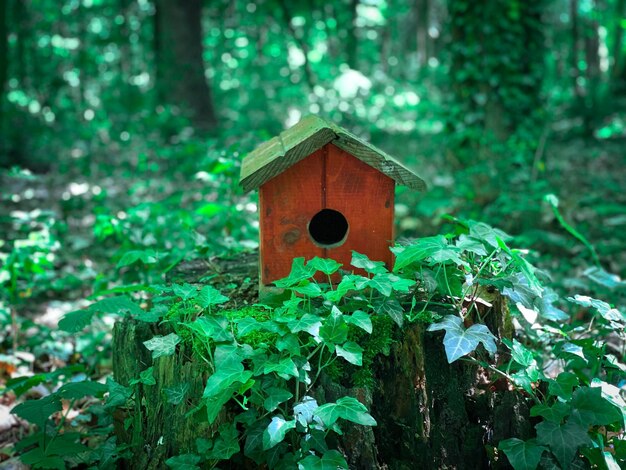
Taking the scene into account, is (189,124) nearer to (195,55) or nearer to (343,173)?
(195,55)

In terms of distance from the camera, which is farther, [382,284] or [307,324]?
[382,284]

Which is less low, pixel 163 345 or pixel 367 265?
pixel 367 265

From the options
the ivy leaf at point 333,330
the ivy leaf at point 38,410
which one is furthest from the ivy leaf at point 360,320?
the ivy leaf at point 38,410

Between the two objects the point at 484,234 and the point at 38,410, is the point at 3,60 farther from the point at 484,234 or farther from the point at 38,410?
the point at 484,234

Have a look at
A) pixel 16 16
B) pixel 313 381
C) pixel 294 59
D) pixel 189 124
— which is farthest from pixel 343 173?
pixel 294 59

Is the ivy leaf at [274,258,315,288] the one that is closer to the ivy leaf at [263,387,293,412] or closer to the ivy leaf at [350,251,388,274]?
the ivy leaf at [350,251,388,274]

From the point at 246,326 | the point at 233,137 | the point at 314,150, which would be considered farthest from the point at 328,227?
the point at 233,137

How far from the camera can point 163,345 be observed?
228 cm

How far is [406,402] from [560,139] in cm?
916

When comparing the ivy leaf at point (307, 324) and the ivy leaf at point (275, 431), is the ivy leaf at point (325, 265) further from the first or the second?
the ivy leaf at point (275, 431)

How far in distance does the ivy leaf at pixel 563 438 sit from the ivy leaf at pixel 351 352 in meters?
0.72

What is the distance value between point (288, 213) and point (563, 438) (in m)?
1.37

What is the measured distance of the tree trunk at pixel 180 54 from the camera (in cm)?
1044

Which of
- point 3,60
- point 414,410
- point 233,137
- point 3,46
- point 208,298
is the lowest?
point 414,410
